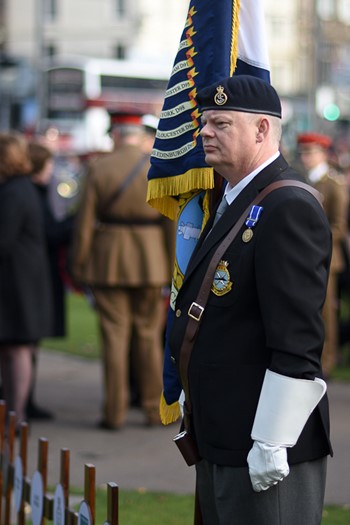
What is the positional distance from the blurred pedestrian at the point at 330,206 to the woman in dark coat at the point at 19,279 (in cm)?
257

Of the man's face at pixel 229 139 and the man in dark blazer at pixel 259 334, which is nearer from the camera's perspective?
the man in dark blazer at pixel 259 334

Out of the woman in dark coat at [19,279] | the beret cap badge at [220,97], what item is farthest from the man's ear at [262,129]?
the woman in dark coat at [19,279]

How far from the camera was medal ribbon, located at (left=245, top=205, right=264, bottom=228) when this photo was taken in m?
3.15

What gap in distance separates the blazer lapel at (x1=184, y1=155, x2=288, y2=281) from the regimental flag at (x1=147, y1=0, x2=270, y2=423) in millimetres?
464

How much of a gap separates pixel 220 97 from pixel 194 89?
721 mm

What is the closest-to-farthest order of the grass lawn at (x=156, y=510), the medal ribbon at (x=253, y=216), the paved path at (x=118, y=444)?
the medal ribbon at (x=253, y=216) → the grass lawn at (x=156, y=510) → the paved path at (x=118, y=444)

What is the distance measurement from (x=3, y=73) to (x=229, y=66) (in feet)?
121

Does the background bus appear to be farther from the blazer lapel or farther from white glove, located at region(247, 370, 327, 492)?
white glove, located at region(247, 370, 327, 492)

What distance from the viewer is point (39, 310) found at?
7.34m

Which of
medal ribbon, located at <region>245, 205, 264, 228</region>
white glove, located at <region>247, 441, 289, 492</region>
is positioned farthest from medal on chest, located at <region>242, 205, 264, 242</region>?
white glove, located at <region>247, 441, 289, 492</region>

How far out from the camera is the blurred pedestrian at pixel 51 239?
7988 mm

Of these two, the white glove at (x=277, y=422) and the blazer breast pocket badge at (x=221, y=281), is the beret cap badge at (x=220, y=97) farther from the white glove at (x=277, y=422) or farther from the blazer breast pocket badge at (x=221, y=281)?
the white glove at (x=277, y=422)

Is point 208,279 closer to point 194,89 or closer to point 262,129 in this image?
point 262,129

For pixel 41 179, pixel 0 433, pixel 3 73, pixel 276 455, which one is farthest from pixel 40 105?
pixel 276 455
